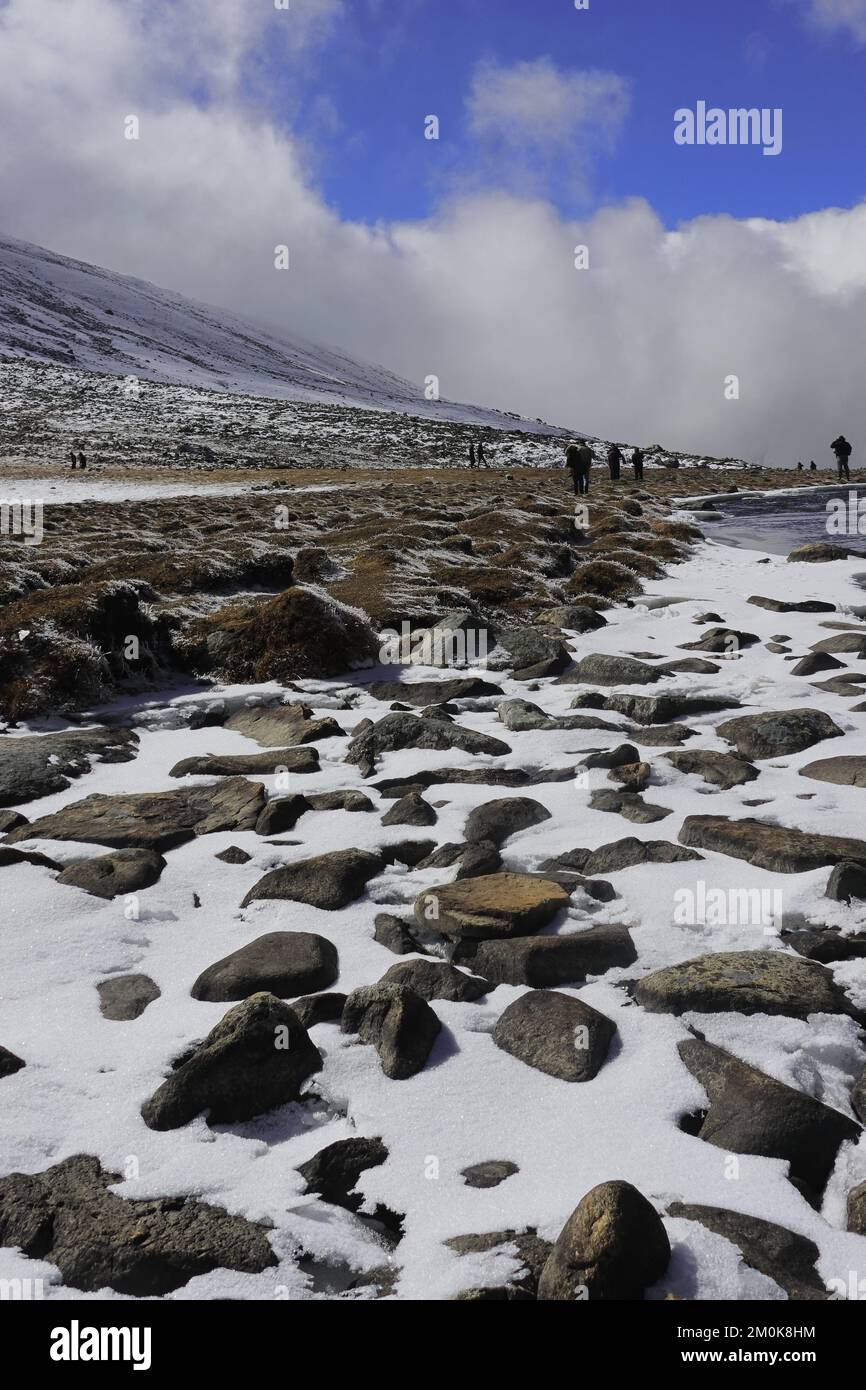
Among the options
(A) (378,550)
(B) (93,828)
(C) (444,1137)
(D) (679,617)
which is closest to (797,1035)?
(C) (444,1137)

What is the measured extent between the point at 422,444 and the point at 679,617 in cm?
6660

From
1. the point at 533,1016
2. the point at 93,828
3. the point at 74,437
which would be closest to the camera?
the point at 533,1016

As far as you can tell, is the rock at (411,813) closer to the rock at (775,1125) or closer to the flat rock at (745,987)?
the flat rock at (745,987)

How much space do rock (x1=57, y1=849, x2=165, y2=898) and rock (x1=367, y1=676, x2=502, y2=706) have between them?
14.1 ft

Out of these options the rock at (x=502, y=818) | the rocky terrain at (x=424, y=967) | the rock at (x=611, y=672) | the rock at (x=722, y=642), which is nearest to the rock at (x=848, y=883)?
the rocky terrain at (x=424, y=967)

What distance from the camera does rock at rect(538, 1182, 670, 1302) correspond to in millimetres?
2881

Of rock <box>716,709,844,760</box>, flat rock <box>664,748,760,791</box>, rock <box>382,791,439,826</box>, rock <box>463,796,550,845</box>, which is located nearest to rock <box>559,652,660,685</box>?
rock <box>716,709,844,760</box>

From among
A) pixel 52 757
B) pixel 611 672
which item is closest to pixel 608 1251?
pixel 52 757

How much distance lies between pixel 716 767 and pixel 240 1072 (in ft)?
15.5

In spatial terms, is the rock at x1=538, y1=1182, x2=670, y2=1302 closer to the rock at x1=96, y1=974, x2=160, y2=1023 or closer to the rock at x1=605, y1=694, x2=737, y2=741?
the rock at x1=96, y1=974, x2=160, y2=1023

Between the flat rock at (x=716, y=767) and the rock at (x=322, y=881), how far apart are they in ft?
9.59

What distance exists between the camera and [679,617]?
13.7 metres

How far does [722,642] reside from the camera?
11492 mm
